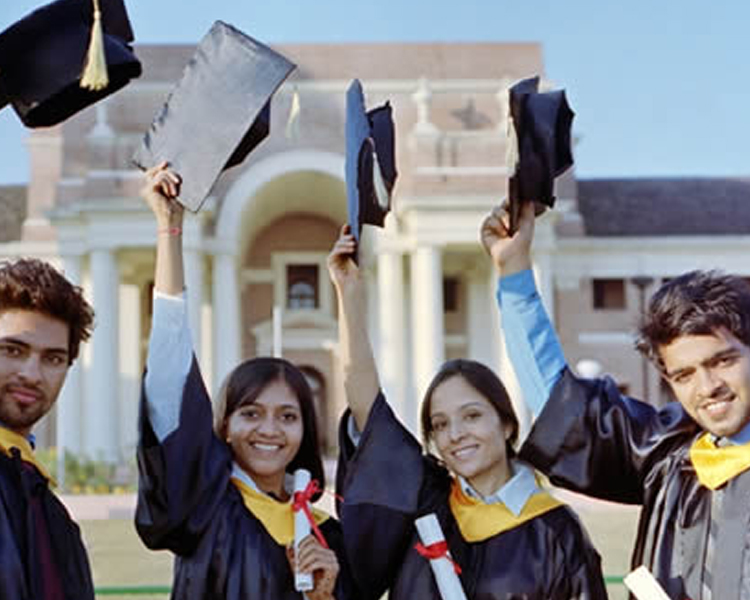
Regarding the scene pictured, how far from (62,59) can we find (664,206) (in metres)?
32.7

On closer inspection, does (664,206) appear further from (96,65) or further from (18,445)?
(18,445)

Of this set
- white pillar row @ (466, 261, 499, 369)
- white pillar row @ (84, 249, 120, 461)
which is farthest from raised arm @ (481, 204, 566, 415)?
white pillar row @ (466, 261, 499, 369)

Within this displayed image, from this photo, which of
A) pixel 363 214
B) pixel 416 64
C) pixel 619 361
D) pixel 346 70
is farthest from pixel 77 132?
pixel 363 214

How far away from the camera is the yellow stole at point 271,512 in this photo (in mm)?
2934

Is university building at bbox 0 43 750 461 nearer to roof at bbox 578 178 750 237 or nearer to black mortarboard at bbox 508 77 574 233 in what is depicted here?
roof at bbox 578 178 750 237

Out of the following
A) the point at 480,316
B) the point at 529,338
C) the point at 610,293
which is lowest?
the point at 529,338

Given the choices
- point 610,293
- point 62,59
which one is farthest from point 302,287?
point 62,59

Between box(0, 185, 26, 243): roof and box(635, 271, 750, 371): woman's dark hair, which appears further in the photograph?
A: box(0, 185, 26, 243): roof

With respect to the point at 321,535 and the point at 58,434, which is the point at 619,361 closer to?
the point at 58,434

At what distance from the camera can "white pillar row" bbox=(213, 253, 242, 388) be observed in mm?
27609

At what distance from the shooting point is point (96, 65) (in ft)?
9.96

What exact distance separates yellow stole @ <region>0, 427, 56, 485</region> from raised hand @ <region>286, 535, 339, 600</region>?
29.7 inches

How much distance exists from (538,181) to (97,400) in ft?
80.4

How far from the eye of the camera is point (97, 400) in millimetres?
26000
